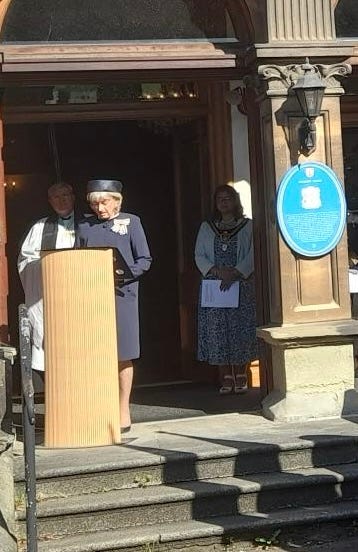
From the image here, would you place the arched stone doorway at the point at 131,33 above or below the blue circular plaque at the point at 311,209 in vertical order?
above

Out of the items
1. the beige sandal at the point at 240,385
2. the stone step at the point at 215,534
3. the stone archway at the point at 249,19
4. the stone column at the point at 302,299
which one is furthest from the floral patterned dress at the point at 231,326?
the stone step at the point at 215,534

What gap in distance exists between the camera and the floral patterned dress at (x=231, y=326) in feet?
29.3

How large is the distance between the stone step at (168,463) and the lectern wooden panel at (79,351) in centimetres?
17

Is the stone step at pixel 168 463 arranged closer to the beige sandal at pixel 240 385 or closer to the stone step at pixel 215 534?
the stone step at pixel 215 534

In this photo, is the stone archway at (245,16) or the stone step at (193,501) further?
the stone archway at (245,16)

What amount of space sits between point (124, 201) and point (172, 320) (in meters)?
1.20

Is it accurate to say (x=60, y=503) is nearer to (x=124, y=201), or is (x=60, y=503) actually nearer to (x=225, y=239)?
(x=225, y=239)

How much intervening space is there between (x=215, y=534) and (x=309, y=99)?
3067 mm

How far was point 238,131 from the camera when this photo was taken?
955 centimetres

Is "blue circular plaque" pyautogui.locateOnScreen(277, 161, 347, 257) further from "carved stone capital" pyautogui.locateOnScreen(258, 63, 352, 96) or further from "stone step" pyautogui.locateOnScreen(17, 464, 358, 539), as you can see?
"stone step" pyautogui.locateOnScreen(17, 464, 358, 539)

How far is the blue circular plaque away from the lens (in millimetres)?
7762

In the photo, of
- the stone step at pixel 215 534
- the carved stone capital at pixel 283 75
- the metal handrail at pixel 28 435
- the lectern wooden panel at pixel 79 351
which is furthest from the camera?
the carved stone capital at pixel 283 75

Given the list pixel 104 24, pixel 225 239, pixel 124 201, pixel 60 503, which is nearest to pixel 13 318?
pixel 124 201

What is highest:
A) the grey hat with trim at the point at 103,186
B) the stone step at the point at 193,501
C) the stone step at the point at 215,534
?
the grey hat with trim at the point at 103,186
